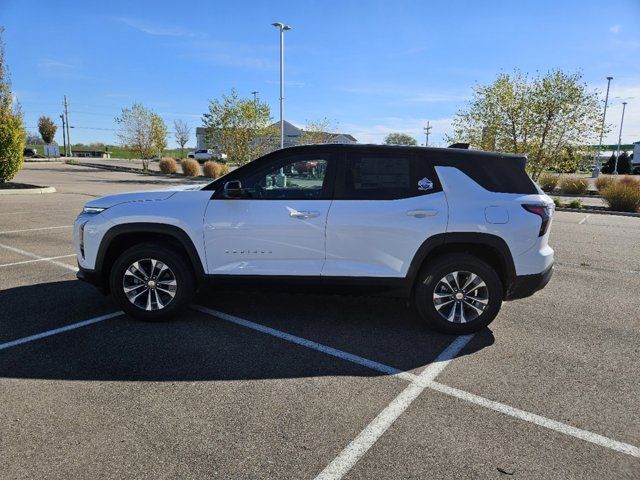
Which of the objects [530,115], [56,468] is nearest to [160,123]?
[530,115]

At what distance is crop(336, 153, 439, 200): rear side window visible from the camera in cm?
428

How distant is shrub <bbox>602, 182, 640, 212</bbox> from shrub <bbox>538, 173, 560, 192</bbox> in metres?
6.31

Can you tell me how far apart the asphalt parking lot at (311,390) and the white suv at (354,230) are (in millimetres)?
455

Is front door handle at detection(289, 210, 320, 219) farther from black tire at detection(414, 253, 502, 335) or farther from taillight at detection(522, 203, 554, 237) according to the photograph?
taillight at detection(522, 203, 554, 237)

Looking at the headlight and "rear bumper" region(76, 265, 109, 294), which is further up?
the headlight

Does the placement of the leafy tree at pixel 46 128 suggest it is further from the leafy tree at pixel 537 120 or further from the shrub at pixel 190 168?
the leafy tree at pixel 537 120

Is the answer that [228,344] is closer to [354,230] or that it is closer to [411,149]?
[354,230]

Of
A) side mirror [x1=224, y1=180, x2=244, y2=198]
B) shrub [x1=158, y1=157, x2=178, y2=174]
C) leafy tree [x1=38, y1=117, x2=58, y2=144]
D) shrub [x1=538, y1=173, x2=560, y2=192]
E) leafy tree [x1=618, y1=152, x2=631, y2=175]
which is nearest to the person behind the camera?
side mirror [x1=224, y1=180, x2=244, y2=198]

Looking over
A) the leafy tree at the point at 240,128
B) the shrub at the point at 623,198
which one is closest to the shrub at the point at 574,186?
the shrub at the point at 623,198

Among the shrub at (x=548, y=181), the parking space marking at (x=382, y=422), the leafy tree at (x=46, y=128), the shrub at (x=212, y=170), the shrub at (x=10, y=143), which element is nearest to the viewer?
the parking space marking at (x=382, y=422)

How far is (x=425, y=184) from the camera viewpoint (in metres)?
4.28

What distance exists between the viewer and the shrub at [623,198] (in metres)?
17.0

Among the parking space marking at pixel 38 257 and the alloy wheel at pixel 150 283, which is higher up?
the alloy wheel at pixel 150 283

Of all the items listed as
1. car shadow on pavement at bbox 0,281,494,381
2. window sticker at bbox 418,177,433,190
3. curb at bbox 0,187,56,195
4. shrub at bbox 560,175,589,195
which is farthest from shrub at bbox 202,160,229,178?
window sticker at bbox 418,177,433,190
